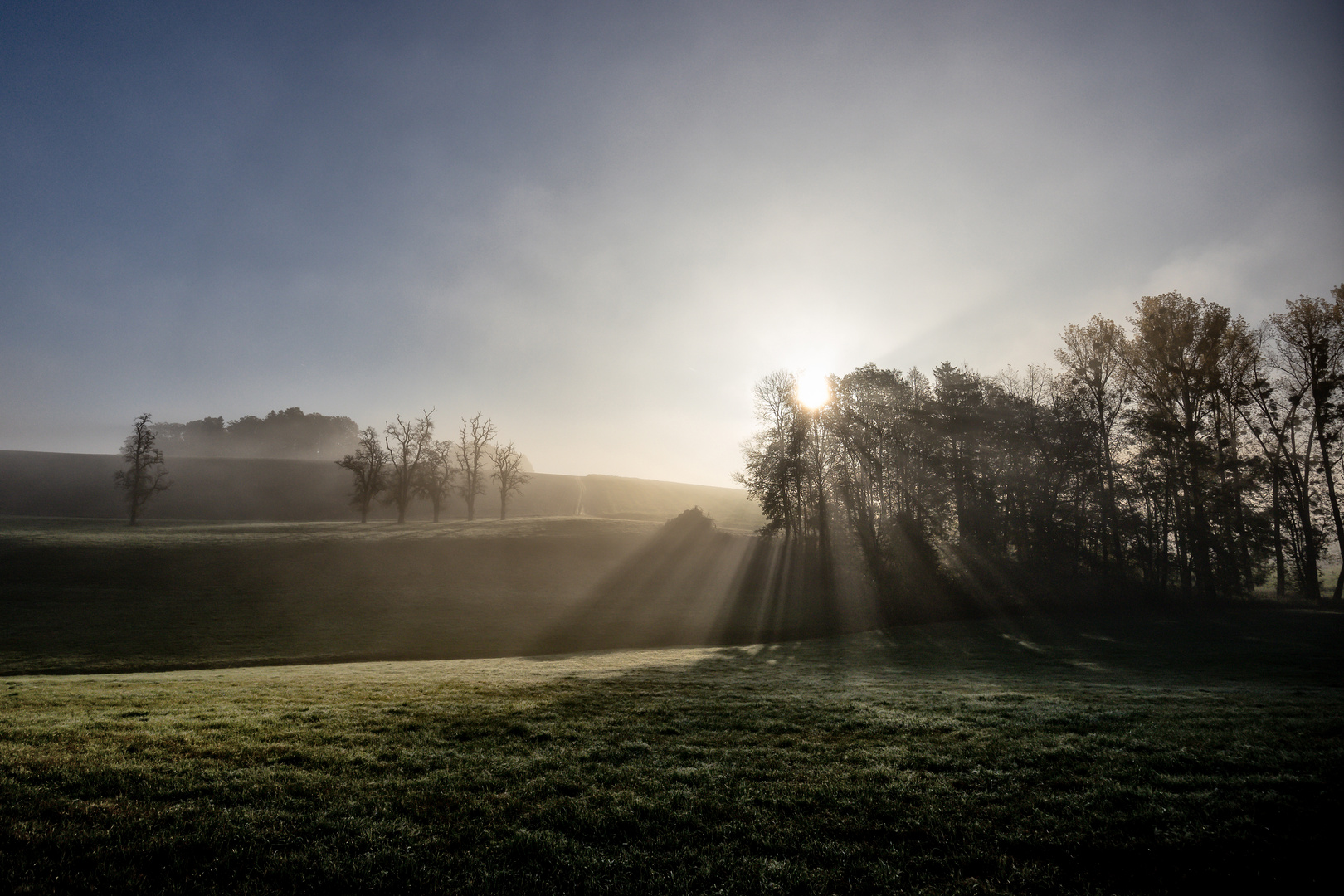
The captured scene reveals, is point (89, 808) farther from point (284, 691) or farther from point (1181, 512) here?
point (1181, 512)

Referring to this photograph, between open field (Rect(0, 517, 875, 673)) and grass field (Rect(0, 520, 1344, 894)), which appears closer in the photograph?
grass field (Rect(0, 520, 1344, 894))

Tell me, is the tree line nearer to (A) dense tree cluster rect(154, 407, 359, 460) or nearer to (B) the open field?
(B) the open field

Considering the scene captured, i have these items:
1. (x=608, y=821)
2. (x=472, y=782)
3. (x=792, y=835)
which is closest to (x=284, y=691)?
(x=472, y=782)

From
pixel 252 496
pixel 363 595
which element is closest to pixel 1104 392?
pixel 363 595

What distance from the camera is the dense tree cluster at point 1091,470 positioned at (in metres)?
41.8

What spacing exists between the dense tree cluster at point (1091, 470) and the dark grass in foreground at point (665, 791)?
31978 millimetres

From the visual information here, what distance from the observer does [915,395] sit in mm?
52812

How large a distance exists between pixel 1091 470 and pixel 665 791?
176 feet

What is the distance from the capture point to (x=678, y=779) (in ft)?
29.3

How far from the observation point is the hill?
299ft

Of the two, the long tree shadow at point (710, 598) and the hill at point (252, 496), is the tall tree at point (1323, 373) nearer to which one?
the long tree shadow at point (710, 598)

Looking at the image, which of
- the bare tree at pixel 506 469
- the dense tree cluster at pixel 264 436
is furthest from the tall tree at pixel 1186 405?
the dense tree cluster at pixel 264 436

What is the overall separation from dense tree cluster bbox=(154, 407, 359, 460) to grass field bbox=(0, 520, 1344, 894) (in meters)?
141

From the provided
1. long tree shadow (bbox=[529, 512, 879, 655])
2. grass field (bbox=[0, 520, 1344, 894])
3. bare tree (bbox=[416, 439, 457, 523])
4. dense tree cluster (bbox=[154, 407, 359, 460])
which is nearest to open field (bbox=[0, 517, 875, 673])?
long tree shadow (bbox=[529, 512, 879, 655])
